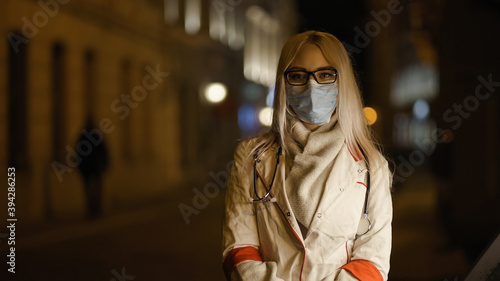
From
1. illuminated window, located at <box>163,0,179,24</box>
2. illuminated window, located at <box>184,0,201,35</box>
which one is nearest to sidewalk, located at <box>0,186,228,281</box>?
illuminated window, located at <box>163,0,179,24</box>

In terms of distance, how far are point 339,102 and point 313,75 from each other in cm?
16

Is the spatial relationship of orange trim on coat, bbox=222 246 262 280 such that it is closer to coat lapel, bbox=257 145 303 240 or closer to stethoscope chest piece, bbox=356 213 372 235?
coat lapel, bbox=257 145 303 240

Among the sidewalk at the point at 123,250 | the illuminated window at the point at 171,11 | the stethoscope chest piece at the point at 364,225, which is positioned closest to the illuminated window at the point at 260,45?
the illuminated window at the point at 171,11

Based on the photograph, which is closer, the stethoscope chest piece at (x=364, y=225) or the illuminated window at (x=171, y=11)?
the stethoscope chest piece at (x=364, y=225)

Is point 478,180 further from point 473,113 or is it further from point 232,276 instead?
point 232,276

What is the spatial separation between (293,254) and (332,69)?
30.4 inches

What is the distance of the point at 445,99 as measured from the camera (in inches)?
318

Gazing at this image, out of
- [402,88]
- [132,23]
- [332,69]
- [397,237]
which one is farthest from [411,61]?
[332,69]

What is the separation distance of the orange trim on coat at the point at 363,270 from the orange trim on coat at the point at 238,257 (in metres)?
0.35

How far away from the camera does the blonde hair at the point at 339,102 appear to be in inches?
81.7

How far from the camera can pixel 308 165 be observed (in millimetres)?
2006

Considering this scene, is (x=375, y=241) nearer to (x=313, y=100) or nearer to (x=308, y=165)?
(x=308, y=165)

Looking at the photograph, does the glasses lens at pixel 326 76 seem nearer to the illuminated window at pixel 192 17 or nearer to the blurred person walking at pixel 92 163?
the blurred person walking at pixel 92 163

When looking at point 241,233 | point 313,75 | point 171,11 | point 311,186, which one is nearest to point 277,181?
point 311,186
